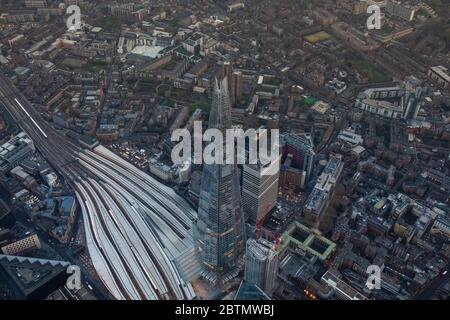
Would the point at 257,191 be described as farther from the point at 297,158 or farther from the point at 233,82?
the point at 233,82

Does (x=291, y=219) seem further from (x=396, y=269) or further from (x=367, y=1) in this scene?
(x=367, y=1)

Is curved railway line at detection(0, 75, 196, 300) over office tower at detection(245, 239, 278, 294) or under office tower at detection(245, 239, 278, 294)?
under

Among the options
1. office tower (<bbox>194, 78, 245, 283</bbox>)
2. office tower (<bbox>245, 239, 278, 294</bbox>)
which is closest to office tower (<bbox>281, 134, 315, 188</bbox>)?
office tower (<bbox>194, 78, 245, 283</bbox>)

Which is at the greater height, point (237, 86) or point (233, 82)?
point (233, 82)

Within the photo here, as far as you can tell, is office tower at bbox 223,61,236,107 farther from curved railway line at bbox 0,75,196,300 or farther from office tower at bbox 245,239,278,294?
office tower at bbox 245,239,278,294

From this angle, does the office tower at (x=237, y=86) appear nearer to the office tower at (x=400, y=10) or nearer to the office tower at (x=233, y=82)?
the office tower at (x=233, y=82)

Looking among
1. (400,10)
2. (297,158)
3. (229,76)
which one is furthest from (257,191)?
(400,10)

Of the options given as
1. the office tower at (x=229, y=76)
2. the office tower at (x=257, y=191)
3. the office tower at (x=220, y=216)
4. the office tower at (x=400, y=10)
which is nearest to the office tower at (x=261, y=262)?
the office tower at (x=220, y=216)
